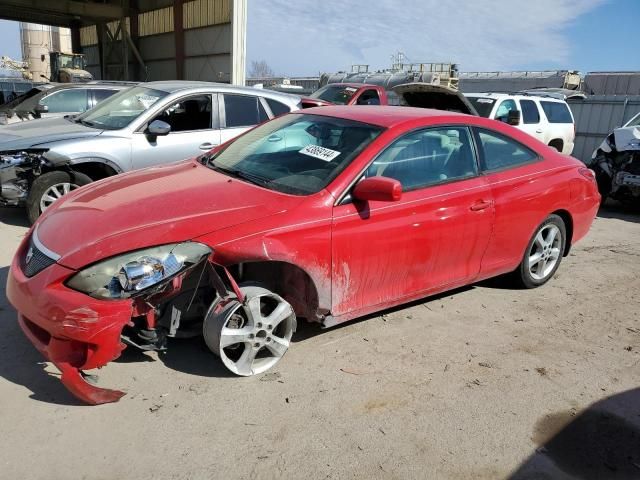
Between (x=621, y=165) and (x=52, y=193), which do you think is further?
(x=621, y=165)

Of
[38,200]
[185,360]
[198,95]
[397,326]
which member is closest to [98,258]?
[185,360]

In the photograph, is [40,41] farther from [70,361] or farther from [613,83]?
[70,361]

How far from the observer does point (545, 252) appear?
4895mm

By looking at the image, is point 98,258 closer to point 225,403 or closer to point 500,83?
point 225,403

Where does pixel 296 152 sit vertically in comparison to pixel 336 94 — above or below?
below

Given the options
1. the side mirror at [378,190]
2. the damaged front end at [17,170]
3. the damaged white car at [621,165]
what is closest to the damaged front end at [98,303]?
the side mirror at [378,190]

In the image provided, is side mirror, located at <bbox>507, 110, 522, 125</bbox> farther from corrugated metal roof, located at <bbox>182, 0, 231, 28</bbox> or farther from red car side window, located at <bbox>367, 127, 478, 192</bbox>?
corrugated metal roof, located at <bbox>182, 0, 231, 28</bbox>

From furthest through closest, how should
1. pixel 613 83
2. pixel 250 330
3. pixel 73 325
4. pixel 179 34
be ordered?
1. pixel 613 83
2. pixel 179 34
3. pixel 250 330
4. pixel 73 325

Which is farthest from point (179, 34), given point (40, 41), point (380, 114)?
point (40, 41)

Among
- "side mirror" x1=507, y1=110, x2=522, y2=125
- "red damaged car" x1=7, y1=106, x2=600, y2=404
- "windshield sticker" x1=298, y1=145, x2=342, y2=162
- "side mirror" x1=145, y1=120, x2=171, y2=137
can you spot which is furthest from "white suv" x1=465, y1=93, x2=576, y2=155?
"windshield sticker" x1=298, y1=145, x2=342, y2=162

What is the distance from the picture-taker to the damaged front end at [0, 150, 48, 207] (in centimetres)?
577

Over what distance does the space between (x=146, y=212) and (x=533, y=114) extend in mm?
10590

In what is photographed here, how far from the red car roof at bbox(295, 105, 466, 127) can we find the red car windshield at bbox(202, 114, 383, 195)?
8cm

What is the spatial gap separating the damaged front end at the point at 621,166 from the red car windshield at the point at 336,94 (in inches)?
214
